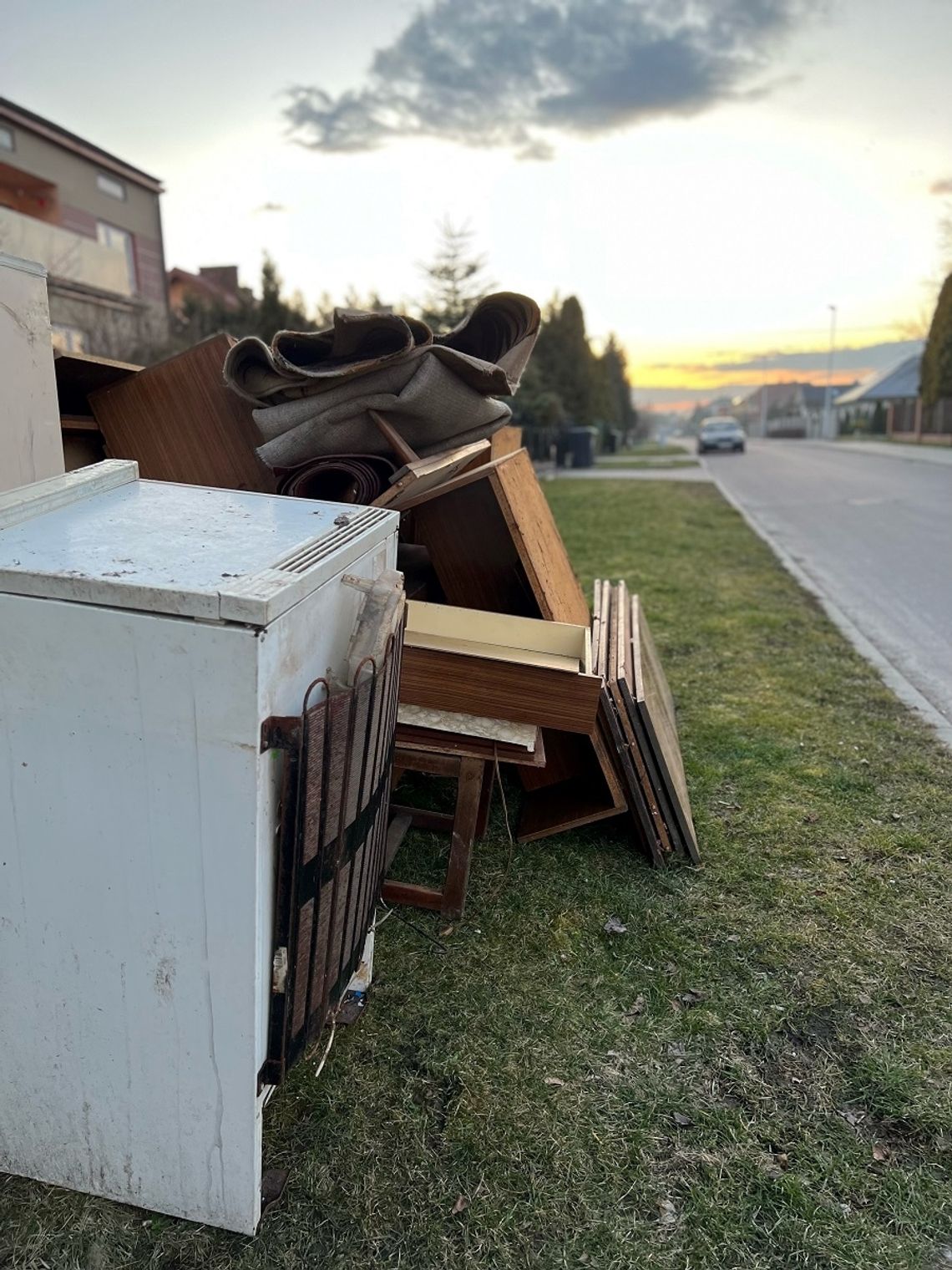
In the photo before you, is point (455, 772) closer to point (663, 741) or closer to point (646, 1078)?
point (663, 741)

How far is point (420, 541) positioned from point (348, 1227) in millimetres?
2190

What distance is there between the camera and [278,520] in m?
1.91

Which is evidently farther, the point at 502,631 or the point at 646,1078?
the point at 502,631

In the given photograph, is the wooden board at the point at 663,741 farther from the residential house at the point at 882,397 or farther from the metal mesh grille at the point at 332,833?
the residential house at the point at 882,397

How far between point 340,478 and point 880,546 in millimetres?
8228

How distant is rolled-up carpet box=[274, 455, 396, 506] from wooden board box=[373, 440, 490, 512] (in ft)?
0.32

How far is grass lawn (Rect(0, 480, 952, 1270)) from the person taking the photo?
168 centimetres

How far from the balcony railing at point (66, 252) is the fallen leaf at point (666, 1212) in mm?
15422

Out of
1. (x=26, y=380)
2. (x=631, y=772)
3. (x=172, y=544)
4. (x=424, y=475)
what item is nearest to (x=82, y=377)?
(x=26, y=380)

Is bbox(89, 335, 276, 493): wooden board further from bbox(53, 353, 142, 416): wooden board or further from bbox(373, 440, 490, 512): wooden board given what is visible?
bbox(373, 440, 490, 512): wooden board

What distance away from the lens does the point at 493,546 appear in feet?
10.5

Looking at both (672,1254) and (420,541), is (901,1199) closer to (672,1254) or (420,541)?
(672,1254)

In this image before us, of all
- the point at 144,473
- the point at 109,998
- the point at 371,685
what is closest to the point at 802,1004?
the point at 371,685

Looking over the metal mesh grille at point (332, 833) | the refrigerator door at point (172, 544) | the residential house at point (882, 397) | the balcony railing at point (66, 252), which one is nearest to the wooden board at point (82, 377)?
the refrigerator door at point (172, 544)
